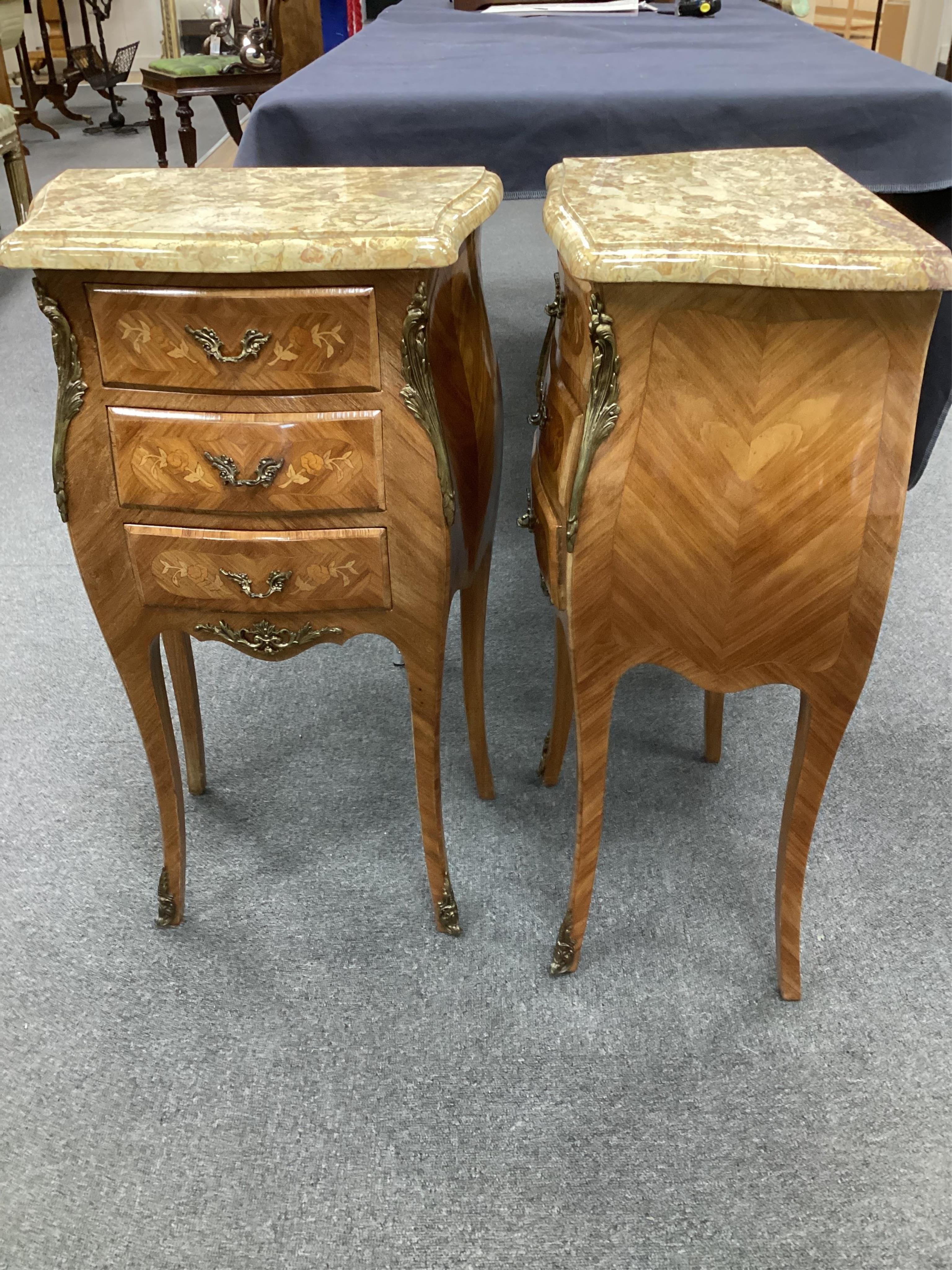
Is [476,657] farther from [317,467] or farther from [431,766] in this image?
[317,467]

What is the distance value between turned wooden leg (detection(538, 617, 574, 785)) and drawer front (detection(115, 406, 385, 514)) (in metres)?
0.43

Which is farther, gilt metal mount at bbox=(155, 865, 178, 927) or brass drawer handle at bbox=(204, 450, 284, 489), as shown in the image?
gilt metal mount at bbox=(155, 865, 178, 927)

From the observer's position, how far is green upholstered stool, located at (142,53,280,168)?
472cm

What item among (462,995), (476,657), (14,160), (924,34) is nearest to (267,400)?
(476,657)

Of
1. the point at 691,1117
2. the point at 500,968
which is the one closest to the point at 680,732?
the point at 500,968

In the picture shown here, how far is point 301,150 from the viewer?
67.2 inches

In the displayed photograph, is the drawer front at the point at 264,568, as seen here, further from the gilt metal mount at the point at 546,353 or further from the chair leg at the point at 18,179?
the chair leg at the point at 18,179

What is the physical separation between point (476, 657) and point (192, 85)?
13.9 feet

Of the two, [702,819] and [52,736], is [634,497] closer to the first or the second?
[702,819]

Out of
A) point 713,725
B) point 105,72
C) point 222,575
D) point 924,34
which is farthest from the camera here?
point 105,72

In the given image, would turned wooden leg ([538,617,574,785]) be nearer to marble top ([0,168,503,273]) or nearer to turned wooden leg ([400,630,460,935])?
turned wooden leg ([400,630,460,935])

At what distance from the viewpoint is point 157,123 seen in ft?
16.2

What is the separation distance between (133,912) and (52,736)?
1.60 ft

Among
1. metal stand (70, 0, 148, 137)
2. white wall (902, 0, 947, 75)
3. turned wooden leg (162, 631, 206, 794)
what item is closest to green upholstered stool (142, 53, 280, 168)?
metal stand (70, 0, 148, 137)
